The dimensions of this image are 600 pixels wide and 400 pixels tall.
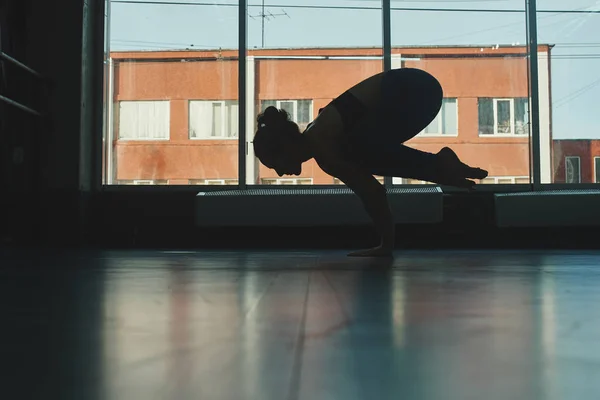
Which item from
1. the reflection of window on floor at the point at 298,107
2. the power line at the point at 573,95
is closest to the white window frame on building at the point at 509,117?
the power line at the point at 573,95

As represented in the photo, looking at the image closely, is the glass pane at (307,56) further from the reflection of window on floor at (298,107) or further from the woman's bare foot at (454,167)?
the woman's bare foot at (454,167)

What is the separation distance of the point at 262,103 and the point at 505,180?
2.12 m

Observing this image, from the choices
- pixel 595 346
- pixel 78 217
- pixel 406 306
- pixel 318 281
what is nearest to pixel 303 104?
pixel 78 217

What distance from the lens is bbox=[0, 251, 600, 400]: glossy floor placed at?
1.79 ft

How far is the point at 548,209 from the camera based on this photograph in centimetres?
439

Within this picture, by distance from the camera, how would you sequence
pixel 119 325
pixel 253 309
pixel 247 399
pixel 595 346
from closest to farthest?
pixel 247 399
pixel 595 346
pixel 119 325
pixel 253 309

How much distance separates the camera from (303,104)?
507 centimetres

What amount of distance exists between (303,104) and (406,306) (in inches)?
163

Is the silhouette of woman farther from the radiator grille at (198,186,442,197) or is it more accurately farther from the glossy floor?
the radiator grille at (198,186,442,197)

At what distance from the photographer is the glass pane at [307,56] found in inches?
197

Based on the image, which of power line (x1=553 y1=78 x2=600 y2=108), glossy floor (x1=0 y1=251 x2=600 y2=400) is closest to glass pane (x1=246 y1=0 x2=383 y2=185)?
power line (x1=553 y1=78 x2=600 y2=108)

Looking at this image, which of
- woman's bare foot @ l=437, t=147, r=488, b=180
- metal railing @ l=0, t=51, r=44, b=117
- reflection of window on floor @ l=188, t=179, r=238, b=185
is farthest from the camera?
reflection of window on floor @ l=188, t=179, r=238, b=185

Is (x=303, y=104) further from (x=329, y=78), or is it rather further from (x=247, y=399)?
(x=247, y=399)

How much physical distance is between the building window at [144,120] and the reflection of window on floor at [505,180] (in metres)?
2.68
